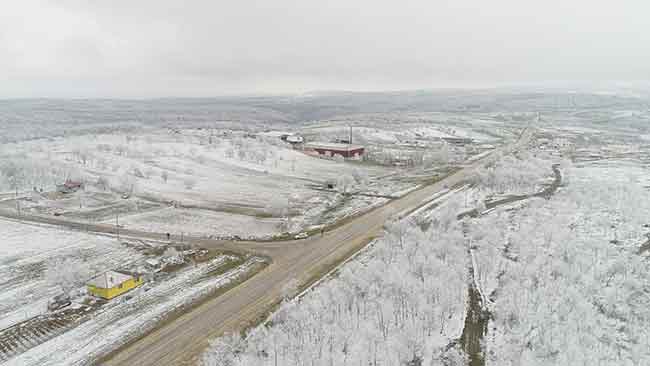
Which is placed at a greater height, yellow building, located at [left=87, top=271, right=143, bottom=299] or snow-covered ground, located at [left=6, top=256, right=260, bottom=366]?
yellow building, located at [left=87, top=271, right=143, bottom=299]

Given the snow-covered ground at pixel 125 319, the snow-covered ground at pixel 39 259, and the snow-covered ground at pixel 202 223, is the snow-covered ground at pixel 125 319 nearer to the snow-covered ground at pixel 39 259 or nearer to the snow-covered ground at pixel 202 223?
the snow-covered ground at pixel 39 259

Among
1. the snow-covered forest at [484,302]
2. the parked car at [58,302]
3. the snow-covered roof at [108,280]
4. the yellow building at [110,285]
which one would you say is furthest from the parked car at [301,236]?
the parked car at [58,302]

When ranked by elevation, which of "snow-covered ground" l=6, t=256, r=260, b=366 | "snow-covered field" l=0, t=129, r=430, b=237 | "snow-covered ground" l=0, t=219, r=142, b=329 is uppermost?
"snow-covered field" l=0, t=129, r=430, b=237

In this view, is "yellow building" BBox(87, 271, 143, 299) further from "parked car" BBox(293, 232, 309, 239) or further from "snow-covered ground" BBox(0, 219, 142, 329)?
"parked car" BBox(293, 232, 309, 239)

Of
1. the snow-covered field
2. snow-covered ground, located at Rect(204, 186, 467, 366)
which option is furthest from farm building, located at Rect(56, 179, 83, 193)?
snow-covered ground, located at Rect(204, 186, 467, 366)

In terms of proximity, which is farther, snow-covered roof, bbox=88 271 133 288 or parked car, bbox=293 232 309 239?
parked car, bbox=293 232 309 239
